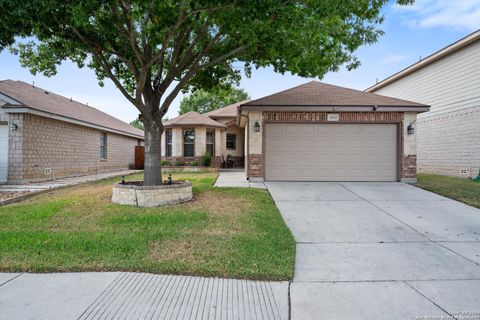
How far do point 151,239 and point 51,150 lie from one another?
9958 mm

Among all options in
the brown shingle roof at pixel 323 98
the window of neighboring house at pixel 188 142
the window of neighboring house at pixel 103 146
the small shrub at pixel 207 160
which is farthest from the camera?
the window of neighboring house at pixel 188 142

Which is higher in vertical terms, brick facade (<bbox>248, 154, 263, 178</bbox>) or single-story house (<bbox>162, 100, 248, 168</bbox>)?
single-story house (<bbox>162, 100, 248, 168</bbox>)

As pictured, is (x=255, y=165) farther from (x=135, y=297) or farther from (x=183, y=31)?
(x=135, y=297)

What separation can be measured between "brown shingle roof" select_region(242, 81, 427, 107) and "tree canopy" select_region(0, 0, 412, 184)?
1.72 metres

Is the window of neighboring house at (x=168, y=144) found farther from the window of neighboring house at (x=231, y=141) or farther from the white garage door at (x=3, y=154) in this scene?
the white garage door at (x=3, y=154)

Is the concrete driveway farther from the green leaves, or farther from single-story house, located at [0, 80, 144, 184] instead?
single-story house, located at [0, 80, 144, 184]

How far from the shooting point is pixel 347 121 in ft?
33.6

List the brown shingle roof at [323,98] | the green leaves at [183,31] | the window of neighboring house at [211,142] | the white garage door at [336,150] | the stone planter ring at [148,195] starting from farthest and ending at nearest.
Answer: the window of neighboring house at [211,142]
the white garage door at [336,150]
the brown shingle roof at [323,98]
the stone planter ring at [148,195]
the green leaves at [183,31]

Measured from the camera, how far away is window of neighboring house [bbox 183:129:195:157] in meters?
17.3

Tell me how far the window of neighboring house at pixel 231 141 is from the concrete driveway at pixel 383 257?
39.6 feet

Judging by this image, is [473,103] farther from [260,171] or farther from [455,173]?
[260,171]

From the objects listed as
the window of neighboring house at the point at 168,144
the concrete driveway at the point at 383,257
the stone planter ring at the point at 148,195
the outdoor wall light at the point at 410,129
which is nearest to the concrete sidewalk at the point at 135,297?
the concrete driveway at the point at 383,257

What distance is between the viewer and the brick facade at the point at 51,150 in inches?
399

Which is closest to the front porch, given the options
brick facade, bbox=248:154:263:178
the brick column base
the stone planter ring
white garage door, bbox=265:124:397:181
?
brick facade, bbox=248:154:263:178
